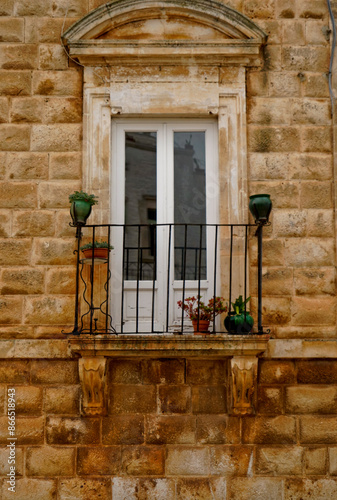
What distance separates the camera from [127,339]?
7.13 meters

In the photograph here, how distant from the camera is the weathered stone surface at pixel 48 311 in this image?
762 centimetres

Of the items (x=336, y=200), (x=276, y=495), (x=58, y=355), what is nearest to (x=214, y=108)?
(x=336, y=200)

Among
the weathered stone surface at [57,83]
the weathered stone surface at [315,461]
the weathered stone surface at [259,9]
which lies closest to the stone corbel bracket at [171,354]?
the weathered stone surface at [315,461]

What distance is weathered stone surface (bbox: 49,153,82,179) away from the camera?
25.8ft

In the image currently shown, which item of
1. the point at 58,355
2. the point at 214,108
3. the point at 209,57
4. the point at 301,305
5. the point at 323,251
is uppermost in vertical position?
the point at 209,57

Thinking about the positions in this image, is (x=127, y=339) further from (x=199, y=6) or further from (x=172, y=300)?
(x=199, y=6)

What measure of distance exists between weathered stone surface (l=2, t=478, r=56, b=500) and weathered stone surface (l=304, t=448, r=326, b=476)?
2.43 m

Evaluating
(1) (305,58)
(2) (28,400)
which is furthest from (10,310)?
(1) (305,58)

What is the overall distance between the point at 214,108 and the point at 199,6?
1075 millimetres

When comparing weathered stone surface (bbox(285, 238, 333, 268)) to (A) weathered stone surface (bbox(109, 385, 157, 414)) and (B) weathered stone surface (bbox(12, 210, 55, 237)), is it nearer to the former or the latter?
(A) weathered stone surface (bbox(109, 385, 157, 414))

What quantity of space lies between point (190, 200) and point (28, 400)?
2.61 m

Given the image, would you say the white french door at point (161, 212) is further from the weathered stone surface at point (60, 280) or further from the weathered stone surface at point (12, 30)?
the weathered stone surface at point (12, 30)

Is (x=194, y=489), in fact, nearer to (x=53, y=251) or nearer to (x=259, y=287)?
(x=259, y=287)

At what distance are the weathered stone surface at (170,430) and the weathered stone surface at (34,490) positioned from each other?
1.02m
